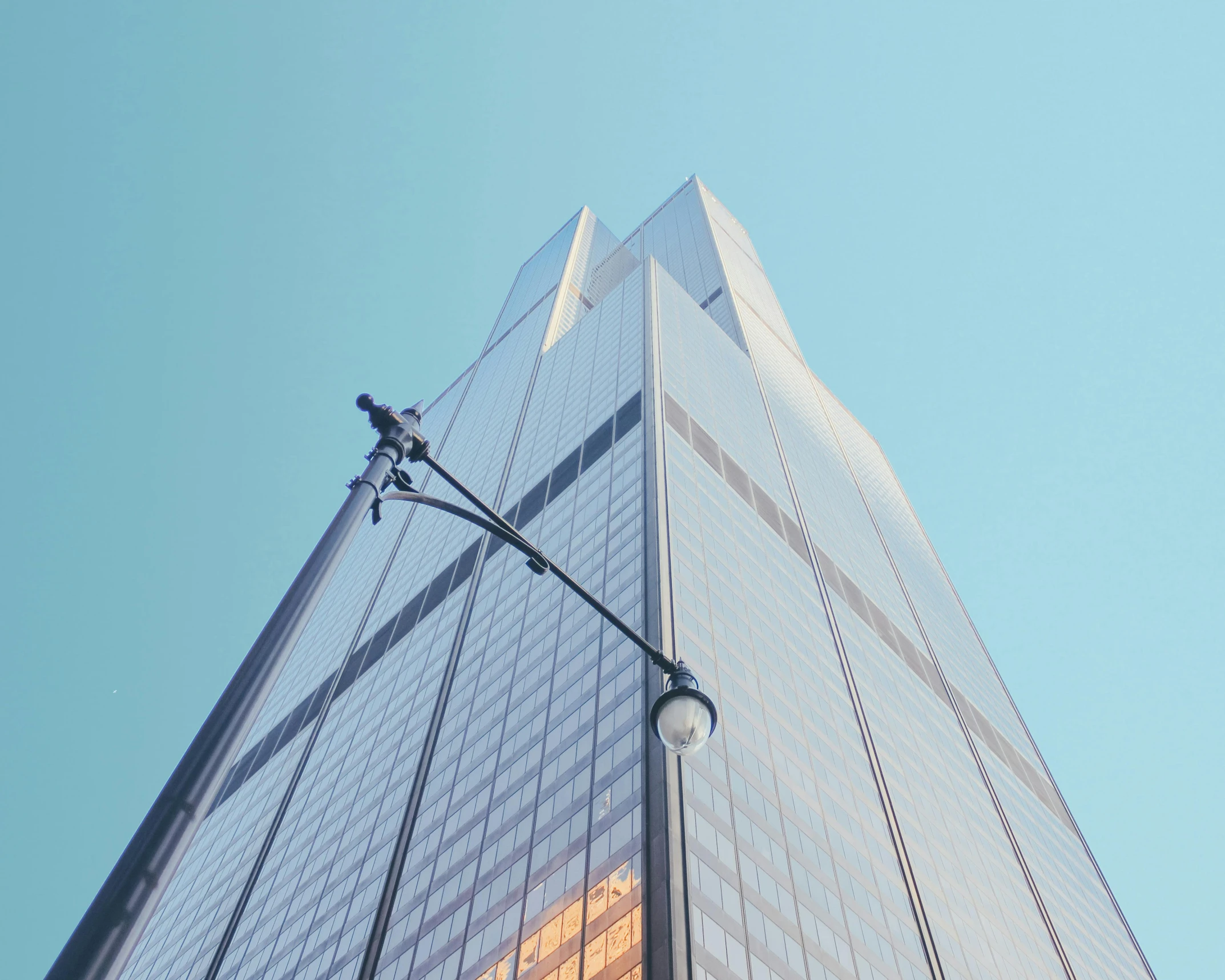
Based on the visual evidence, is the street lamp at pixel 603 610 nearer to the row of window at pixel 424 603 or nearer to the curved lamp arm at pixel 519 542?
the curved lamp arm at pixel 519 542

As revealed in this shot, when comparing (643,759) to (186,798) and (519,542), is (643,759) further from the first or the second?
(186,798)

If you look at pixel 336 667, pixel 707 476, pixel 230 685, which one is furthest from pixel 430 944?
pixel 336 667

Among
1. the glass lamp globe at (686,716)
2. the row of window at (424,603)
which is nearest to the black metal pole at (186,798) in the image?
the glass lamp globe at (686,716)

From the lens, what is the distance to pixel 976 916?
54875mm

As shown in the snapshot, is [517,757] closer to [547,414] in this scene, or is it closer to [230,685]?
[230,685]

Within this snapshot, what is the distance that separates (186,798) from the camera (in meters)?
6.12

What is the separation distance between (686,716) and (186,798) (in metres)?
4.82

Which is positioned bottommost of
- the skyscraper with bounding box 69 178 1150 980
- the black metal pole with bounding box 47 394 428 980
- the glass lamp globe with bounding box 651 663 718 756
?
the black metal pole with bounding box 47 394 428 980

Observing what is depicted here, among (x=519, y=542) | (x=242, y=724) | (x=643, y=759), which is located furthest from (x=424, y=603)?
(x=242, y=724)

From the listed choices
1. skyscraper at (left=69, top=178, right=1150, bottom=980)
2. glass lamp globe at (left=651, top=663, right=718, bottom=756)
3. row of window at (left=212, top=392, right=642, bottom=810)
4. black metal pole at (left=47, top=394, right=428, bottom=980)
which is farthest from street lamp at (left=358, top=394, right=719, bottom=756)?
row of window at (left=212, top=392, right=642, bottom=810)

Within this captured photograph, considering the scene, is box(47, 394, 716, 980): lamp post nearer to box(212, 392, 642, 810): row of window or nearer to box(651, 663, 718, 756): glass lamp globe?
box(651, 663, 718, 756): glass lamp globe

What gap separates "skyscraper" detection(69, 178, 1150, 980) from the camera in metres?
38.8

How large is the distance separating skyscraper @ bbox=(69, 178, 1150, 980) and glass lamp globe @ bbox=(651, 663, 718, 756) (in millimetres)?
23008

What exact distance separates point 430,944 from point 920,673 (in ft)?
172
